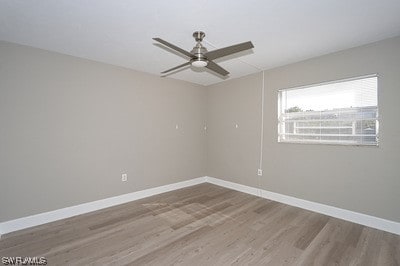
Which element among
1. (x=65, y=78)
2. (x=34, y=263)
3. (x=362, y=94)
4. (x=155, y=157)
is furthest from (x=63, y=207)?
(x=362, y=94)

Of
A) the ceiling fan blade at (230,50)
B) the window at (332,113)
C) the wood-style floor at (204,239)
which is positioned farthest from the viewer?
the window at (332,113)

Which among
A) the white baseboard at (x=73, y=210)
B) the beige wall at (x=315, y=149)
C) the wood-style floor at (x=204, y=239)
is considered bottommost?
the wood-style floor at (x=204, y=239)

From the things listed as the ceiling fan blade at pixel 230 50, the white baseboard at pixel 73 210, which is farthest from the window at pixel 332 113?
the white baseboard at pixel 73 210

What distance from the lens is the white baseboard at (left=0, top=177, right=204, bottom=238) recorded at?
2568 millimetres

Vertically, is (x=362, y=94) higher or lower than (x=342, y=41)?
lower

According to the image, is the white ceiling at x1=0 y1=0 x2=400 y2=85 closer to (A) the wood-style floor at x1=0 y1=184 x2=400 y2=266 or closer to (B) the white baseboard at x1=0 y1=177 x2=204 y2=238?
(B) the white baseboard at x1=0 y1=177 x2=204 y2=238

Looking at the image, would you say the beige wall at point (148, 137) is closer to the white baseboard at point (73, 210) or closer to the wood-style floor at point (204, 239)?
the white baseboard at point (73, 210)

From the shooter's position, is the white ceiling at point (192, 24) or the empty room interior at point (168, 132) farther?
the empty room interior at point (168, 132)

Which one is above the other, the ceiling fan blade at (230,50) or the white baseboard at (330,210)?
the ceiling fan blade at (230,50)

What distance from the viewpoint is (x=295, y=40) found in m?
2.58

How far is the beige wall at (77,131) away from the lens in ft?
8.51

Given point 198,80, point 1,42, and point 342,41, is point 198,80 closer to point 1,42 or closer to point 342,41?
point 342,41

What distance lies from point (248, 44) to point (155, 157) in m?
2.92

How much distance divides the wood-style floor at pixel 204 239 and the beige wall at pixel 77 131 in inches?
19.5
